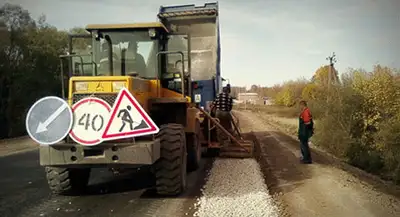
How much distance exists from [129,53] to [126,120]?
6.20ft

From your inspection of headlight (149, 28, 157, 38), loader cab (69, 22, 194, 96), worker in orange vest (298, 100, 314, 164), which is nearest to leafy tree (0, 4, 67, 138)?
loader cab (69, 22, 194, 96)

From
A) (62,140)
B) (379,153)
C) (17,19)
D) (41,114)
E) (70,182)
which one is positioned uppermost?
(17,19)

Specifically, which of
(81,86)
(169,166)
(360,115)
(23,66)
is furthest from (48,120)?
(23,66)

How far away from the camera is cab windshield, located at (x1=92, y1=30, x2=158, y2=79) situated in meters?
7.24

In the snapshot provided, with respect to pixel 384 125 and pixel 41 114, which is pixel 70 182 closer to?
pixel 41 114

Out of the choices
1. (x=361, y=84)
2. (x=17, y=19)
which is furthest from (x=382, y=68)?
(x=17, y=19)

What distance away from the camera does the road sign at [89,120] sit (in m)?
5.70

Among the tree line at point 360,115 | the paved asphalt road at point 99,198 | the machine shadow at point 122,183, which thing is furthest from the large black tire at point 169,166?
the tree line at point 360,115

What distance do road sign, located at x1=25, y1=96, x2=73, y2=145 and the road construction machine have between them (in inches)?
8.5

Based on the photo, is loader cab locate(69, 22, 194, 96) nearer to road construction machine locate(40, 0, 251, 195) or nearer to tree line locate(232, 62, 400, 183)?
road construction machine locate(40, 0, 251, 195)

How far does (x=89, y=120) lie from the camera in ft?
19.0

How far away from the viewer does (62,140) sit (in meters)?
5.93

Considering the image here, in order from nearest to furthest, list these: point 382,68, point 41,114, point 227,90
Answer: point 41,114
point 227,90
point 382,68

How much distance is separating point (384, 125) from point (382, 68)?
3467 mm
